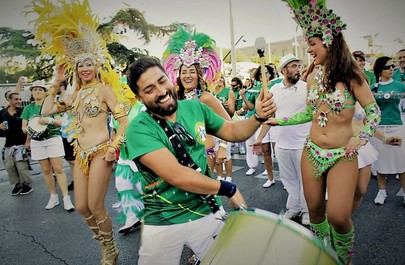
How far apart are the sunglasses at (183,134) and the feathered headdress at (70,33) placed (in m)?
1.69

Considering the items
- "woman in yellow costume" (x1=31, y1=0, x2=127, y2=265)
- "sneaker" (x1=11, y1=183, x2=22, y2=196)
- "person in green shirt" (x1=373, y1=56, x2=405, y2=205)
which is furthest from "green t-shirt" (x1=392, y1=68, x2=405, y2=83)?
"sneaker" (x1=11, y1=183, x2=22, y2=196)

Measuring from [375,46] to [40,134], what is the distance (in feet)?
50.7

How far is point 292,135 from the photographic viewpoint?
12.7ft

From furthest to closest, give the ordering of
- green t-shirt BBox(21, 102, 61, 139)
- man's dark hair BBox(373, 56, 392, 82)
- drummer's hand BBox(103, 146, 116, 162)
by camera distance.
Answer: green t-shirt BBox(21, 102, 61, 139) < man's dark hair BBox(373, 56, 392, 82) < drummer's hand BBox(103, 146, 116, 162)

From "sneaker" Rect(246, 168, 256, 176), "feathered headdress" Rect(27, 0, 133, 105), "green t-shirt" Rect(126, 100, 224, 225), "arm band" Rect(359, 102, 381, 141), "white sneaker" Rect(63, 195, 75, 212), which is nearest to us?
"green t-shirt" Rect(126, 100, 224, 225)

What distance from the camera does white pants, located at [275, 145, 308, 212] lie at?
12.8 ft

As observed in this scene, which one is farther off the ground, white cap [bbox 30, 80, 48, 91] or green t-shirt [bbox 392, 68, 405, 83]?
white cap [bbox 30, 80, 48, 91]

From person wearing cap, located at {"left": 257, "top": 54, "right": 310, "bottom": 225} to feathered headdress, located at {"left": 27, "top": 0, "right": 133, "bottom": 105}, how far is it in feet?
6.36

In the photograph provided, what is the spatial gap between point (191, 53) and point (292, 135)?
1525 mm

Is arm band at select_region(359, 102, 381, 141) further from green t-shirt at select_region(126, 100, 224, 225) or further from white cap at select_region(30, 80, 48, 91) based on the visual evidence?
white cap at select_region(30, 80, 48, 91)

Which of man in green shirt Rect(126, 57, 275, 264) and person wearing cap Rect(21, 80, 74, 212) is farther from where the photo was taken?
person wearing cap Rect(21, 80, 74, 212)

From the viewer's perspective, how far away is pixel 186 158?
172cm

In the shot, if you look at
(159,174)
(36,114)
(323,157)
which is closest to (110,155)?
(159,174)

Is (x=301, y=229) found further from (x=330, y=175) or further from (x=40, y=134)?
(x=40, y=134)
